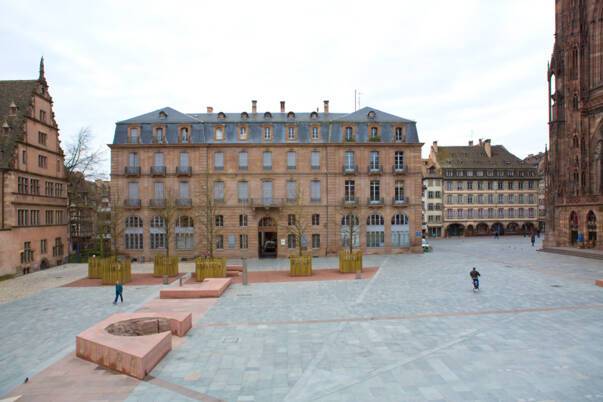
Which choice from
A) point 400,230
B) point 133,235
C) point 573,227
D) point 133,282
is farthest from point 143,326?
point 573,227

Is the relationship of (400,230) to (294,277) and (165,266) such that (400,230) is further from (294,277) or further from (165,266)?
(165,266)

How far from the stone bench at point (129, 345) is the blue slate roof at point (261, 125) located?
29.3 m

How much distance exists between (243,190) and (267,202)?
2.78 metres

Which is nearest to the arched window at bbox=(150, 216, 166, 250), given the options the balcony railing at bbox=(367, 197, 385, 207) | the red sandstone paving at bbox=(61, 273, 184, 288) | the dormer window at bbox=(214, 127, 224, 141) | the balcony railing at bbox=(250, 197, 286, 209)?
the balcony railing at bbox=(250, 197, 286, 209)

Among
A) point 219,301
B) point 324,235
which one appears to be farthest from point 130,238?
point 219,301

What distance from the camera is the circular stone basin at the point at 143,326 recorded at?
14812mm

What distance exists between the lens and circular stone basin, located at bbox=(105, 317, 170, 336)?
14.8 metres

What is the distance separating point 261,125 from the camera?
42750 mm

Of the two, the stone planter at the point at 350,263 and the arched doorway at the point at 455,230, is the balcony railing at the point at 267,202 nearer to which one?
the stone planter at the point at 350,263

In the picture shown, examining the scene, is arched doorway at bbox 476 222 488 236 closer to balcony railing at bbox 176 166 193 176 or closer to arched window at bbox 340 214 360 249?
arched window at bbox 340 214 360 249

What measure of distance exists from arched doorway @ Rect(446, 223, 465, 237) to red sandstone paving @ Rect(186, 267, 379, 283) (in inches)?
1963

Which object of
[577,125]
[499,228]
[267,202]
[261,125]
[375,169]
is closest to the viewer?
[267,202]

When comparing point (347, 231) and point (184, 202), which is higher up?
point (184, 202)

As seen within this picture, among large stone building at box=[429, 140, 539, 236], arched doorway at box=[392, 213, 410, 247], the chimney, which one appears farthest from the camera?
the chimney
